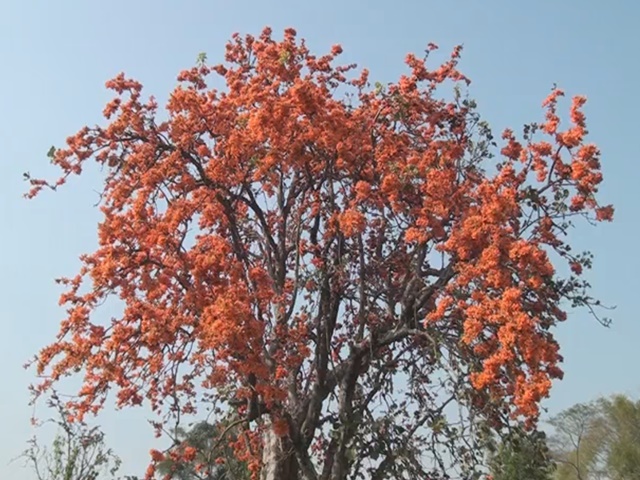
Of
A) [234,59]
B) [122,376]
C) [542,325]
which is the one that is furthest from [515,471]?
[234,59]

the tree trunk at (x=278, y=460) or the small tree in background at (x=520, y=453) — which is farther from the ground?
the tree trunk at (x=278, y=460)

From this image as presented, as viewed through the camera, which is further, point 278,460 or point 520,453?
point 278,460

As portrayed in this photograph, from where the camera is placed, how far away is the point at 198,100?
8.35m

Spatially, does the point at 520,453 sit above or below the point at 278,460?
below

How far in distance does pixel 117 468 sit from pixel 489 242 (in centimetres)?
829

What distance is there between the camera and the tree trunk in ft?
25.3

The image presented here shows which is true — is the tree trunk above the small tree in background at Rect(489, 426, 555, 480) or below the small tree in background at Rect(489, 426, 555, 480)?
above

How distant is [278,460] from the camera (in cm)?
772

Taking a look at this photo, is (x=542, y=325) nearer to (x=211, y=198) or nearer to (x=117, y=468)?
(x=211, y=198)

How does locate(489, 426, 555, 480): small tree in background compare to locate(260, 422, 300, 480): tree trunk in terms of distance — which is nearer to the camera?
locate(489, 426, 555, 480): small tree in background

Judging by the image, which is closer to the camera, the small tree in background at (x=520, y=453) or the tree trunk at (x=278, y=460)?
the small tree in background at (x=520, y=453)

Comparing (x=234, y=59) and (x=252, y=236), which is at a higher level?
(x=234, y=59)

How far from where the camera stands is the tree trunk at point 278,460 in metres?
7.71

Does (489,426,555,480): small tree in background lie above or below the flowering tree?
below
